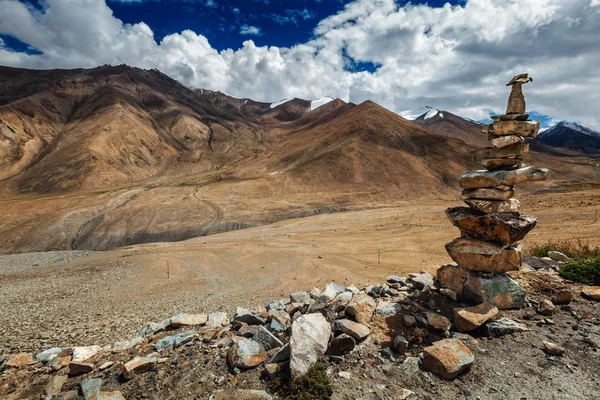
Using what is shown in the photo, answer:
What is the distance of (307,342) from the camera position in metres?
5.79

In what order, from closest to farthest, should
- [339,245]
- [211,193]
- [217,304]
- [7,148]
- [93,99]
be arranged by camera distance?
[217,304]
[339,245]
[211,193]
[7,148]
[93,99]

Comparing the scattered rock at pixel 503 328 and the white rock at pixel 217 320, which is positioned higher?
the scattered rock at pixel 503 328

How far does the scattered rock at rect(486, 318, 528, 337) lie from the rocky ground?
0.02 meters

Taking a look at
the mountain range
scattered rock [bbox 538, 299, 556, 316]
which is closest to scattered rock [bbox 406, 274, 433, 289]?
scattered rock [bbox 538, 299, 556, 316]

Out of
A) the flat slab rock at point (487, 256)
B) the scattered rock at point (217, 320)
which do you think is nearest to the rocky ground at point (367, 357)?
the scattered rock at point (217, 320)

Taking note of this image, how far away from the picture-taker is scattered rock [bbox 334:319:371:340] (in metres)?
6.27

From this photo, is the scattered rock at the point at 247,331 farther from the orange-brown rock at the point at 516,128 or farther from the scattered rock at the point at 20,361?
the orange-brown rock at the point at 516,128

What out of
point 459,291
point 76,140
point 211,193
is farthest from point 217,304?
point 76,140

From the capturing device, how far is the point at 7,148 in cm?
7994

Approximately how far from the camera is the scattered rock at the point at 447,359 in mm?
5375

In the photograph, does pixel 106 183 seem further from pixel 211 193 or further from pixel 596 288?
pixel 596 288

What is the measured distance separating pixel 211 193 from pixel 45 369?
47953mm

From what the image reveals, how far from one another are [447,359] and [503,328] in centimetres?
194

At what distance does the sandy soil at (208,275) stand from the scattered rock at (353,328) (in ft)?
22.1
